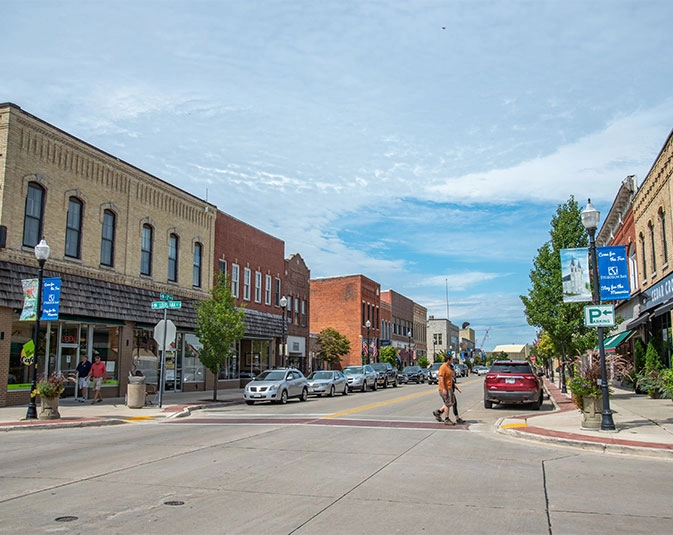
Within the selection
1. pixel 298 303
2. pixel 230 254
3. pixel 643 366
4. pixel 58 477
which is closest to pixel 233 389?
pixel 230 254

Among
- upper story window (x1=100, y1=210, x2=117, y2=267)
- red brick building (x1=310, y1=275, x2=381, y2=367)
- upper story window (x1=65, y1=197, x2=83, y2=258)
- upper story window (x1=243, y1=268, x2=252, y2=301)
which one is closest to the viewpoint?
upper story window (x1=65, y1=197, x2=83, y2=258)

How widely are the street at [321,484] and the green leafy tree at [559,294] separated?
14.2 metres

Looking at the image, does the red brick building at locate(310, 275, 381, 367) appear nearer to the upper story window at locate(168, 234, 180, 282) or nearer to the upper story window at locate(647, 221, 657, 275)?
the upper story window at locate(168, 234, 180, 282)

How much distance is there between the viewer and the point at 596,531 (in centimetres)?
635

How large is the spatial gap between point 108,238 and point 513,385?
1722 cm

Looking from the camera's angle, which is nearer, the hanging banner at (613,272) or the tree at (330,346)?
the hanging banner at (613,272)

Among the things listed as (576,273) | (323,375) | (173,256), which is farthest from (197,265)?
(576,273)

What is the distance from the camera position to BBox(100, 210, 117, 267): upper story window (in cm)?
2584

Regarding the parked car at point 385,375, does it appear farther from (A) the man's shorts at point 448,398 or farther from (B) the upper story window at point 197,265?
(A) the man's shorts at point 448,398

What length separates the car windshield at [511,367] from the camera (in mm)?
21422

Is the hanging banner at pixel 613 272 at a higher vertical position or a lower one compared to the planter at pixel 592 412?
higher

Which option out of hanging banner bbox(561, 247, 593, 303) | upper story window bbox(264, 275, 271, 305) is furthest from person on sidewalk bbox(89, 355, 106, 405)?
upper story window bbox(264, 275, 271, 305)

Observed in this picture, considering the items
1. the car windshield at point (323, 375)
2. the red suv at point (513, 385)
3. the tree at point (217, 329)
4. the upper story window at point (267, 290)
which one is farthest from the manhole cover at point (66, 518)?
the upper story window at point (267, 290)

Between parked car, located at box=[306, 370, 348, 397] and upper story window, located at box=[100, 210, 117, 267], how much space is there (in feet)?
35.0
